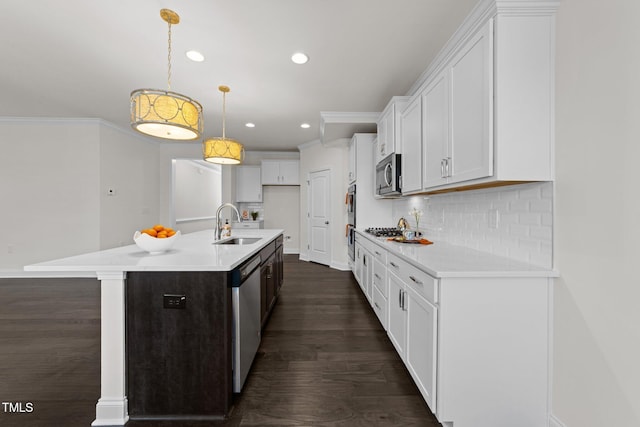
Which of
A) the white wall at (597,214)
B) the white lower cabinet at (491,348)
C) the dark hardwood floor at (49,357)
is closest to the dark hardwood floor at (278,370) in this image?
the dark hardwood floor at (49,357)

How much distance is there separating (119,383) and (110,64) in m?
2.94

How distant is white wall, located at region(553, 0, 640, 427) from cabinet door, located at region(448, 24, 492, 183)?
1.11ft

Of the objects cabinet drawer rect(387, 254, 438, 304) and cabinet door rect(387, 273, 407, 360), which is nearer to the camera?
cabinet drawer rect(387, 254, 438, 304)

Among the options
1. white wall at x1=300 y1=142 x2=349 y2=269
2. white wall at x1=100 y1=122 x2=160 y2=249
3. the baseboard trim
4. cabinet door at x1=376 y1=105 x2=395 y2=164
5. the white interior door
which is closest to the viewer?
the baseboard trim

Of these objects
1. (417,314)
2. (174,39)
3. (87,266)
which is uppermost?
(174,39)

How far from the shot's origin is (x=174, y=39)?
223cm

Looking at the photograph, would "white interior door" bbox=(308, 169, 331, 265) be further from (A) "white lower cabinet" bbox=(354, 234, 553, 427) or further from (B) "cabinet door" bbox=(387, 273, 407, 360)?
(A) "white lower cabinet" bbox=(354, 234, 553, 427)

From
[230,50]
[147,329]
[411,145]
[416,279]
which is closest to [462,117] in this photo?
[411,145]

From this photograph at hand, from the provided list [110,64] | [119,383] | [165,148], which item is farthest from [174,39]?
[165,148]

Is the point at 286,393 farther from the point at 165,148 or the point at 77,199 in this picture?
the point at 165,148

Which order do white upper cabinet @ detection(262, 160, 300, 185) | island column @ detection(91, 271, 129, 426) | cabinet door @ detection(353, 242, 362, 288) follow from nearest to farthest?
island column @ detection(91, 271, 129, 426), cabinet door @ detection(353, 242, 362, 288), white upper cabinet @ detection(262, 160, 300, 185)

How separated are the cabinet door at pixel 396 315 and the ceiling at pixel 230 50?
2.00 m

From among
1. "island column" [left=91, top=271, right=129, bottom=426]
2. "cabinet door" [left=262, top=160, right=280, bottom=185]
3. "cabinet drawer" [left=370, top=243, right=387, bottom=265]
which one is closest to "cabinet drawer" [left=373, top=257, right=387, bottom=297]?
"cabinet drawer" [left=370, top=243, right=387, bottom=265]

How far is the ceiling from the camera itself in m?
1.89
